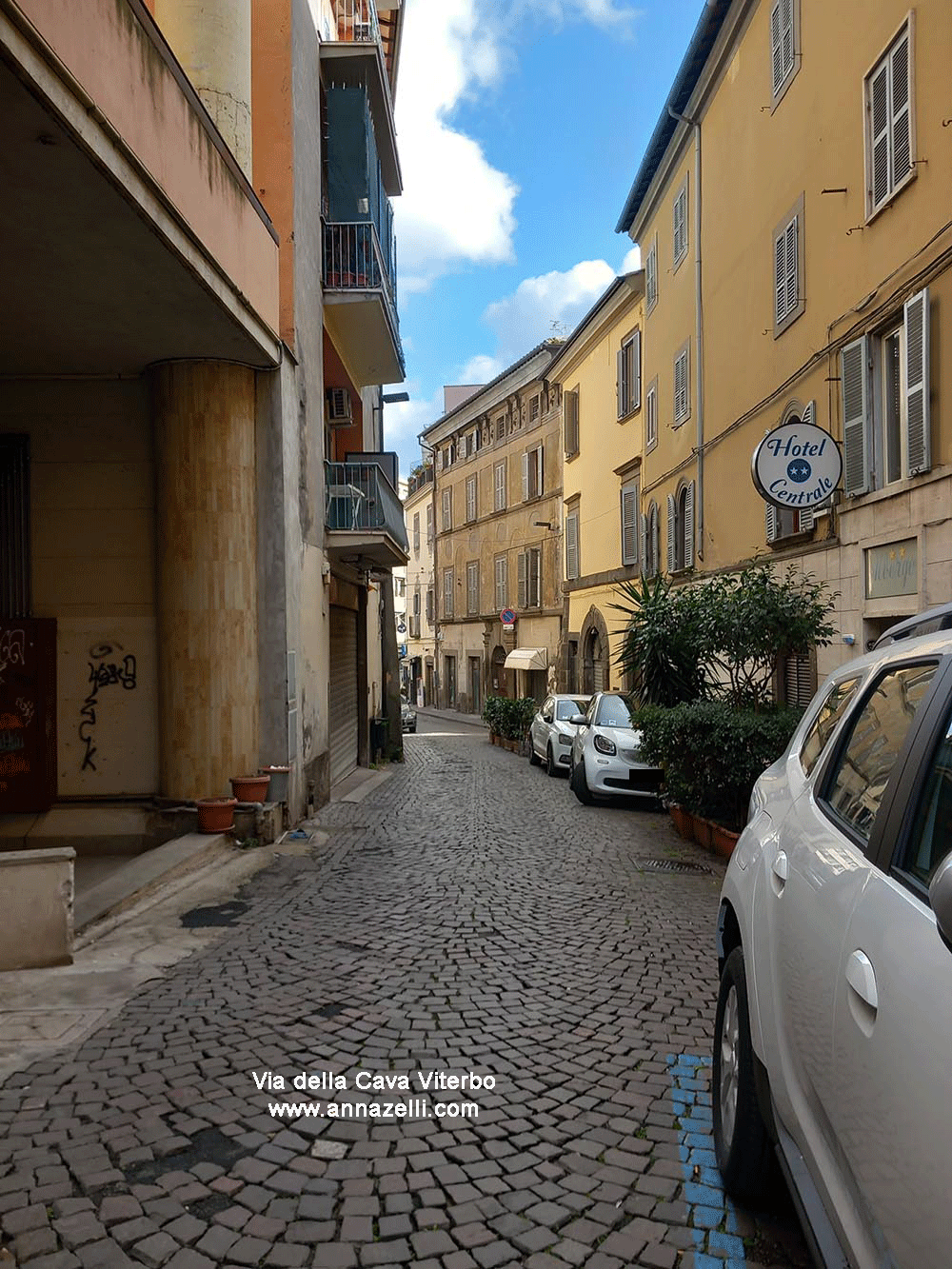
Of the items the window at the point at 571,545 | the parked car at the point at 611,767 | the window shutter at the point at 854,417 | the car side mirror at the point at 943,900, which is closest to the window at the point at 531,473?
the window at the point at 571,545

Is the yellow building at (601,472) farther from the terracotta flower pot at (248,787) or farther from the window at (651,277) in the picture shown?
the terracotta flower pot at (248,787)

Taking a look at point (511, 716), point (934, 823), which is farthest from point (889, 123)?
point (511, 716)

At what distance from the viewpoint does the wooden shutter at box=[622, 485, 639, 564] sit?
22375 mm

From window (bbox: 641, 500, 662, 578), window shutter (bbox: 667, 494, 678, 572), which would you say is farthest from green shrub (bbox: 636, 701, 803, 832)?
window (bbox: 641, 500, 662, 578)

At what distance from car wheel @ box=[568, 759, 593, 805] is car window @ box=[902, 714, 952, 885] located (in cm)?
1029

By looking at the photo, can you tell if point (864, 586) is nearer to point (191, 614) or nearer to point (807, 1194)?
point (191, 614)

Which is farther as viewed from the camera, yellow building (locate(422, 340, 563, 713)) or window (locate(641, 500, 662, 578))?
yellow building (locate(422, 340, 563, 713))

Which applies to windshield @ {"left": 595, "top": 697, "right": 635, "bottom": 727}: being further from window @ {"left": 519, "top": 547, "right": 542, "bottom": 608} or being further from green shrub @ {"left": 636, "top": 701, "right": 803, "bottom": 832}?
window @ {"left": 519, "top": 547, "right": 542, "bottom": 608}

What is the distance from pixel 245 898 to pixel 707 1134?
446cm

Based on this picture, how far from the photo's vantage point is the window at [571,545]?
2844 cm

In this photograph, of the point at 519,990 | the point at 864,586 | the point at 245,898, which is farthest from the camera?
the point at 864,586

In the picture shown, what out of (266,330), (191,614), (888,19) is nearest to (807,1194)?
(191,614)

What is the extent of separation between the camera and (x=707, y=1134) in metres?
3.34

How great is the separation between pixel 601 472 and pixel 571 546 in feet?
11.5
